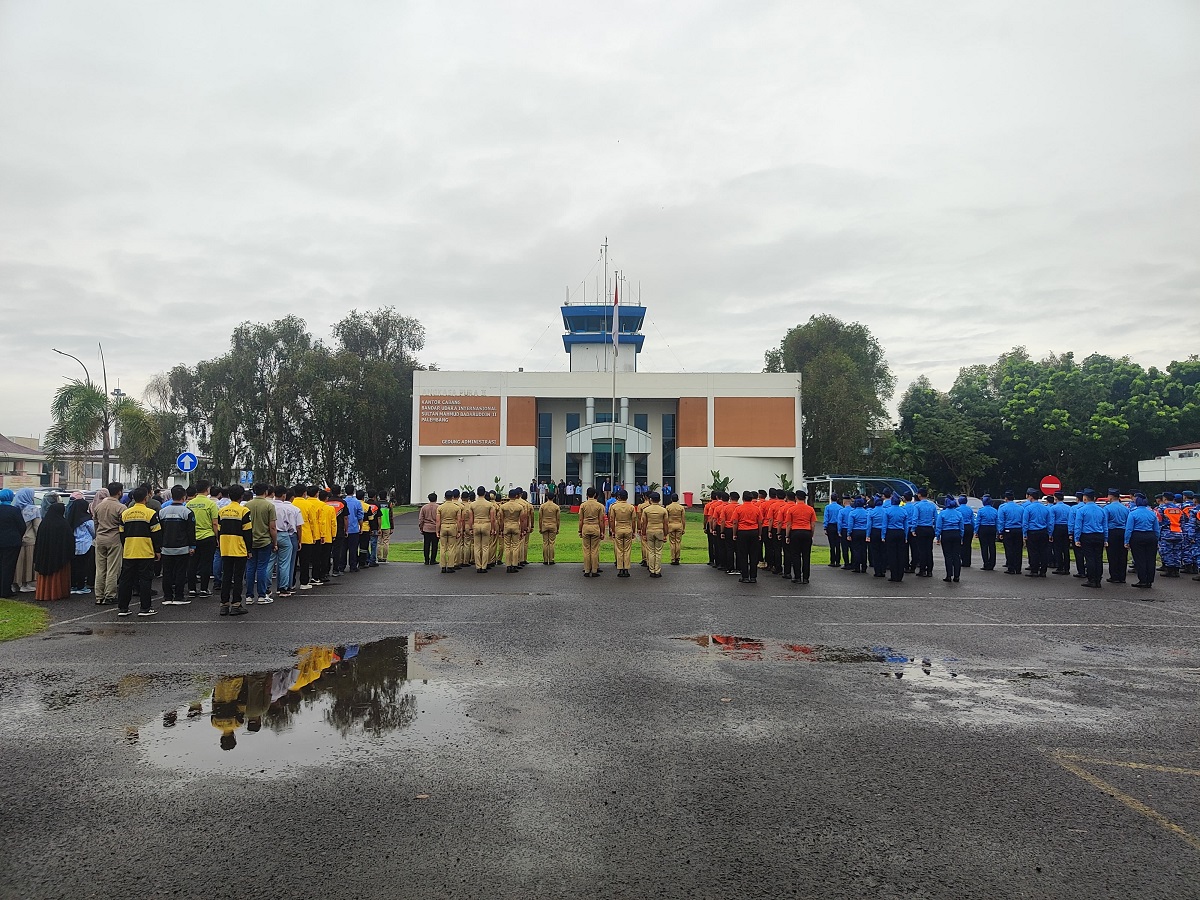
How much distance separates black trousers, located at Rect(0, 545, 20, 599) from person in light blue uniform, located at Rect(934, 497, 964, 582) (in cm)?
1637

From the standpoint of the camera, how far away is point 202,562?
12297 mm

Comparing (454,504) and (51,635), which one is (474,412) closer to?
(454,504)

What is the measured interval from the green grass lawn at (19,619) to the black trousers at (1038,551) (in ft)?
56.9

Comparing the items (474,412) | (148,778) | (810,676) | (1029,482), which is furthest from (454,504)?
(1029,482)

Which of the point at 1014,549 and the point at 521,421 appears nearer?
the point at 1014,549

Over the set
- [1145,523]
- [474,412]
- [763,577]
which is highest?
[474,412]

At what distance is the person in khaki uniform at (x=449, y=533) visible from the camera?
16016mm

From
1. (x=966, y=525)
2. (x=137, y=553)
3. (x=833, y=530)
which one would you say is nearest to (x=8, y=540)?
(x=137, y=553)

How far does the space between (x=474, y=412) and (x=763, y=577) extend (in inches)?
1431

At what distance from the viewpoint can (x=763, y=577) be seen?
1584 cm

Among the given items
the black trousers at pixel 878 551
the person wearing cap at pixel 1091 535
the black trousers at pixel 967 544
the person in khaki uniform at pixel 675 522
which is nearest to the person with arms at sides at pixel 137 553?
the person in khaki uniform at pixel 675 522

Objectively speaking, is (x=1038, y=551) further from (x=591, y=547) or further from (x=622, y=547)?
(x=591, y=547)

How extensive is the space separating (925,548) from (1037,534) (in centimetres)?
241

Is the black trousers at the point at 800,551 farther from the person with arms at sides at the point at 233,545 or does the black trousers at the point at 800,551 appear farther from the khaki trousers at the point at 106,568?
A: the khaki trousers at the point at 106,568
